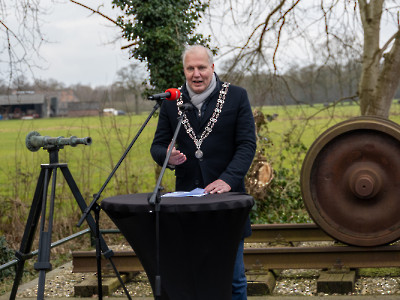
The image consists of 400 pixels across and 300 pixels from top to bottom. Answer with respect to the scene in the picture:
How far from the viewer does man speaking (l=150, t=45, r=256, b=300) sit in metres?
3.88

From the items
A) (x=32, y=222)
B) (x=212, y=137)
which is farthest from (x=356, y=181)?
(x=32, y=222)

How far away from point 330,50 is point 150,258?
25.6 feet

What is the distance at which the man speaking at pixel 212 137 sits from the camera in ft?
12.7

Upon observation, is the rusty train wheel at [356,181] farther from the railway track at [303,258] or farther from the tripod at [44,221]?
the tripod at [44,221]

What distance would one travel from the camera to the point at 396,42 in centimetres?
980

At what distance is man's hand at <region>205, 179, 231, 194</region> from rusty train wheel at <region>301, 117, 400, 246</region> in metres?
2.50

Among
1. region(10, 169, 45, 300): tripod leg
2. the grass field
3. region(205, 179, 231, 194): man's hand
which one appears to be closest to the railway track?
region(10, 169, 45, 300): tripod leg

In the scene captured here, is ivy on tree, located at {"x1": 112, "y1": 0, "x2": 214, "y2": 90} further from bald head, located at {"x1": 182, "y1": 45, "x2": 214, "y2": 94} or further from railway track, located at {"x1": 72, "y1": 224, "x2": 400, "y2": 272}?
bald head, located at {"x1": 182, "y1": 45, "x2": 214, "y2": 94}

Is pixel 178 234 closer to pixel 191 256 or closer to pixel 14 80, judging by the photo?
pixel 191 256

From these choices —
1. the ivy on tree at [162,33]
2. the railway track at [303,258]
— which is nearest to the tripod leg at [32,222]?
the railway track at [303,258]

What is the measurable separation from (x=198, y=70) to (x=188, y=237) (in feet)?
3.58

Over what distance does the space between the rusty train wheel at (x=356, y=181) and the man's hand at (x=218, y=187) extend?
250 centimetres

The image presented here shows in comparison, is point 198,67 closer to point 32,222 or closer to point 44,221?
point 44,221

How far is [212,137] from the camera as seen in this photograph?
3.97 metres
